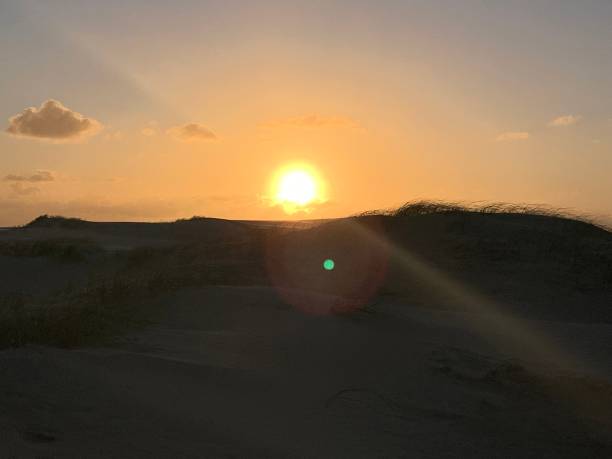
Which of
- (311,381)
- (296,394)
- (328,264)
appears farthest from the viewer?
Answer: (328,264)

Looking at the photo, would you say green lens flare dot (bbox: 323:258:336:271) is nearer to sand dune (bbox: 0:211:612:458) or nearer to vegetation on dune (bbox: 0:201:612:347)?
vegetation on dune (bbox: 0:201:612:347)

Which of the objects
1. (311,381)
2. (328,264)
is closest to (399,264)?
(328,264)

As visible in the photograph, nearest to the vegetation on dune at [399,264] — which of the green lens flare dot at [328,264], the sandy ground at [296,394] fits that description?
the green lens flare dot at [328,264]

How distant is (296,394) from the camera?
16.2 feet

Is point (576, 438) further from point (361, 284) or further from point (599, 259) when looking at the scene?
point (599, 259)

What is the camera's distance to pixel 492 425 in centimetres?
474

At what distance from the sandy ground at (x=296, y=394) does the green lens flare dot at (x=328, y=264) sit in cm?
360

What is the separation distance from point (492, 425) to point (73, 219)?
862 inches

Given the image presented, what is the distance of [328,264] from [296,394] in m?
5.76

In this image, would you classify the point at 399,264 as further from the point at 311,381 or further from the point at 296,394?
the point at 296,394

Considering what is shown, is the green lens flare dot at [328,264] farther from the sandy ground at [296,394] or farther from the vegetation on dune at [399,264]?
the sandy ground at [296,394]

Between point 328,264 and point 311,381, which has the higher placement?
point 328,264

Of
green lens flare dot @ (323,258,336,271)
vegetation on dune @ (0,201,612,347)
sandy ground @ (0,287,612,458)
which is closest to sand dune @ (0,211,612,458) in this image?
sandy ground @ (0,287,612,458)

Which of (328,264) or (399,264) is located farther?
(328,264)
